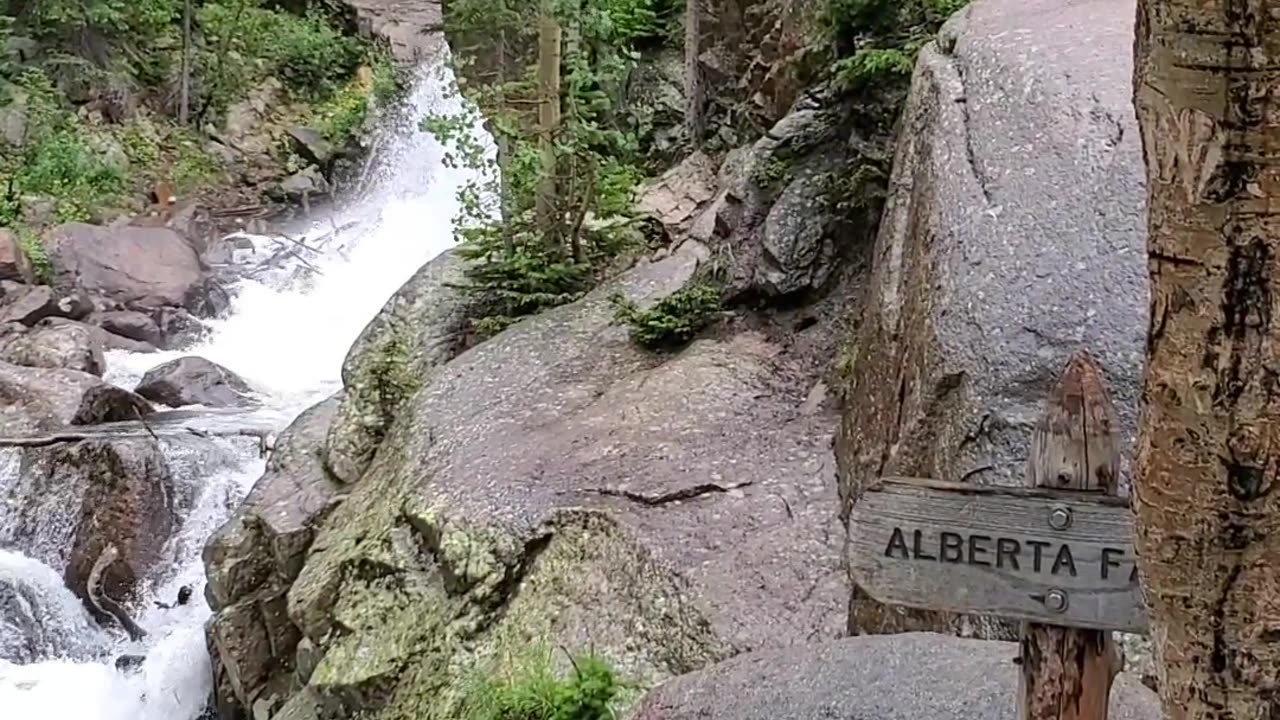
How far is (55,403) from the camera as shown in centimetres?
1120

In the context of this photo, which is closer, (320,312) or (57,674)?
(57,674)

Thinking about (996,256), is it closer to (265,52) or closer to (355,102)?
(355,102)

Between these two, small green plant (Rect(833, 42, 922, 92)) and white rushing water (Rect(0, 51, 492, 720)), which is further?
white rushing water (Rect(0, 51, 492, 720))

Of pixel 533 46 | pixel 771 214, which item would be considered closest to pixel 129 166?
pixel 533 46

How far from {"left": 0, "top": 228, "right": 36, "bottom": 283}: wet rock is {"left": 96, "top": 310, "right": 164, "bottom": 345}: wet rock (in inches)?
44.2

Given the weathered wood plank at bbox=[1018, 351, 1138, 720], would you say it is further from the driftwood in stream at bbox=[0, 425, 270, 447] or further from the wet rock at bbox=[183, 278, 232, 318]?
the wet rock at bbox=[183, 278, 232, 318]

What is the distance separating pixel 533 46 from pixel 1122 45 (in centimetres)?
500

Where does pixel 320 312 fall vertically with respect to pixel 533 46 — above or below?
below

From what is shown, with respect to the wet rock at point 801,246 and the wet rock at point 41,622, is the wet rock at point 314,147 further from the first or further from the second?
the wet rock at point 801,246

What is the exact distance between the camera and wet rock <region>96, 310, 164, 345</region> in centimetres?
1364

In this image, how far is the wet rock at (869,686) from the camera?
12.0 ft

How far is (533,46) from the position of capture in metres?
9.85

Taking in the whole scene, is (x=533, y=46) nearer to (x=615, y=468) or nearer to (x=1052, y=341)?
(x=615, y=468)

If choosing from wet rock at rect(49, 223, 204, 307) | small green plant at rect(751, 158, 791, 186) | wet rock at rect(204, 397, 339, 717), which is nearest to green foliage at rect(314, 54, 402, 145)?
wet rock at rect(49, 223, 204, 307)
